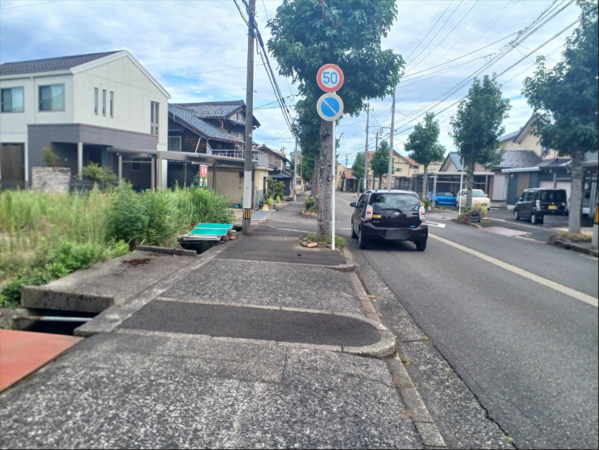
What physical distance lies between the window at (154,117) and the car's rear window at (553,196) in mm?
21714

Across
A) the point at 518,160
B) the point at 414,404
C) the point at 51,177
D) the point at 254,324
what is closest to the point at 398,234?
the point at 254,324

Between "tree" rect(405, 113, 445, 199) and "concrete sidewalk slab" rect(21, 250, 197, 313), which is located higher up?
"tree" rect(405, 113, 445, 199)

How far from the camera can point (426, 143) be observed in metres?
34.9

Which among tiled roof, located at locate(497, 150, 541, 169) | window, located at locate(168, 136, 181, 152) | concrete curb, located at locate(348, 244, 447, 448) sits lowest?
concrete curb, located at locate(348, 244, 447, 448)

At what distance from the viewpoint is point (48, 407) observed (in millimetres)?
3098

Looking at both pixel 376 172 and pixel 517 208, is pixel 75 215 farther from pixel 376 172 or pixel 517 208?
pixel 376 172

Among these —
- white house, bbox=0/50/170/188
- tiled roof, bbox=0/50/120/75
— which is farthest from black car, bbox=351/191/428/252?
tiled roof, bbox=0/50/120/75

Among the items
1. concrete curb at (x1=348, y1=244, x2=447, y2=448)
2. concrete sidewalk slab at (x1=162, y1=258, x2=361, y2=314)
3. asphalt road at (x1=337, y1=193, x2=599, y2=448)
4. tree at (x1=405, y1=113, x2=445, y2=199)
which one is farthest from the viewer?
tree at (x1=405, y1=113, x2=445, y2=199)

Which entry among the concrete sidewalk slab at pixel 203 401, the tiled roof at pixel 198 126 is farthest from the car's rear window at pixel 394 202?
the tiled roof at pixel 198 126

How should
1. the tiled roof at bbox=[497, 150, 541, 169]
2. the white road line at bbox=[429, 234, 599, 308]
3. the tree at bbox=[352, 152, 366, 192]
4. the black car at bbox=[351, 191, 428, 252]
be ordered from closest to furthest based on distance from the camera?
the white road line at bbox=[429, 234, 599, 308], the black car at bbox=[351, 191, 428, 252], the tiled roof at bbox=[497, 150, 541, 169], the tree at bbox=[352, 152, 366, 192]

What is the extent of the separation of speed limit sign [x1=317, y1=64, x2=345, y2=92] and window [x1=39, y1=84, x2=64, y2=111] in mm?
16501

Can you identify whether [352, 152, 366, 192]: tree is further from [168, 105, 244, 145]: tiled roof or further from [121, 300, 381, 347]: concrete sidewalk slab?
[121, 300, 381, 347]: concrete sidewalk slab

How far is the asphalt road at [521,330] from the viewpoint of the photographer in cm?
228

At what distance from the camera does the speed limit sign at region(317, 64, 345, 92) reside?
9406mm
